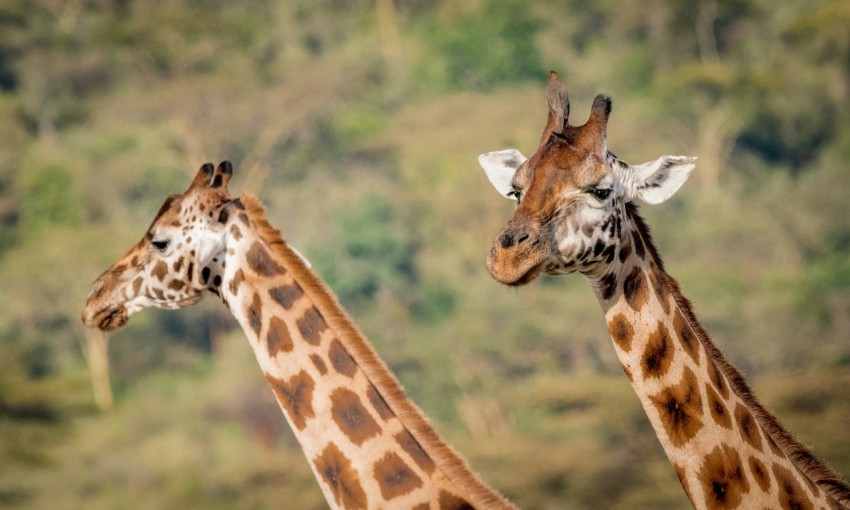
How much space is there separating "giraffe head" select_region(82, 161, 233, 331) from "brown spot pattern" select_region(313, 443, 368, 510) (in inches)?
50.5

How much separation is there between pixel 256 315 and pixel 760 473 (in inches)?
108

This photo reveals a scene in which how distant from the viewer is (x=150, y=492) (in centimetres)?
2802

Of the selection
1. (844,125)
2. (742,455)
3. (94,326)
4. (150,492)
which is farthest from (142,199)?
(742,455)

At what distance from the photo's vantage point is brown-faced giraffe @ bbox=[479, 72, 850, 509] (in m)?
6.46

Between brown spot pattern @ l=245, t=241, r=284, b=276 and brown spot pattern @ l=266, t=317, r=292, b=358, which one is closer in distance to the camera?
brown spot pattern @ l=266, t=317, r=292, b=358

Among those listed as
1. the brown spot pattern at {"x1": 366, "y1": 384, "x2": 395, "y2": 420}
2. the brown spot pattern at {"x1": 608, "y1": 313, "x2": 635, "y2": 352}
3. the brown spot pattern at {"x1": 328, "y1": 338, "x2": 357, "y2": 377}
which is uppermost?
the brown spot pattern at {"x1": 328, "y1": 338, "x2": 357, "y2": 377}

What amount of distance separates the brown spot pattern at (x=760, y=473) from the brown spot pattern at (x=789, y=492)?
0.22ft

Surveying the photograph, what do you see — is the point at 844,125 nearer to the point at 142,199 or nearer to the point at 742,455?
the point at 142,199

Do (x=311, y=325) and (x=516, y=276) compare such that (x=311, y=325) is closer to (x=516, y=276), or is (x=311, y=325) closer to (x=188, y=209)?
(x=188, y=209)

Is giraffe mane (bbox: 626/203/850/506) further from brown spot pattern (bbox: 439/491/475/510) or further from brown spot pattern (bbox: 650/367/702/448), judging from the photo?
brown spot pattern (bbox: 439/491/475/510)

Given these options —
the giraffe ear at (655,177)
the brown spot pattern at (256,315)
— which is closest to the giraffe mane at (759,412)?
the giraffe ear at (655,177)

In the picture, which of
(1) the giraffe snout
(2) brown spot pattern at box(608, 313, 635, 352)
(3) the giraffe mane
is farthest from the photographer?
(3) the giraffe mane

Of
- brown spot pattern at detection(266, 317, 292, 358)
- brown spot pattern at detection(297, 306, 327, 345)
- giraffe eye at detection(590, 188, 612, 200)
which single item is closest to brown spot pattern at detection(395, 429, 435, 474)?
brown spot pattern at detection(297, 306, 327, 345)

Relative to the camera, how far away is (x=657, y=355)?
6.59m
